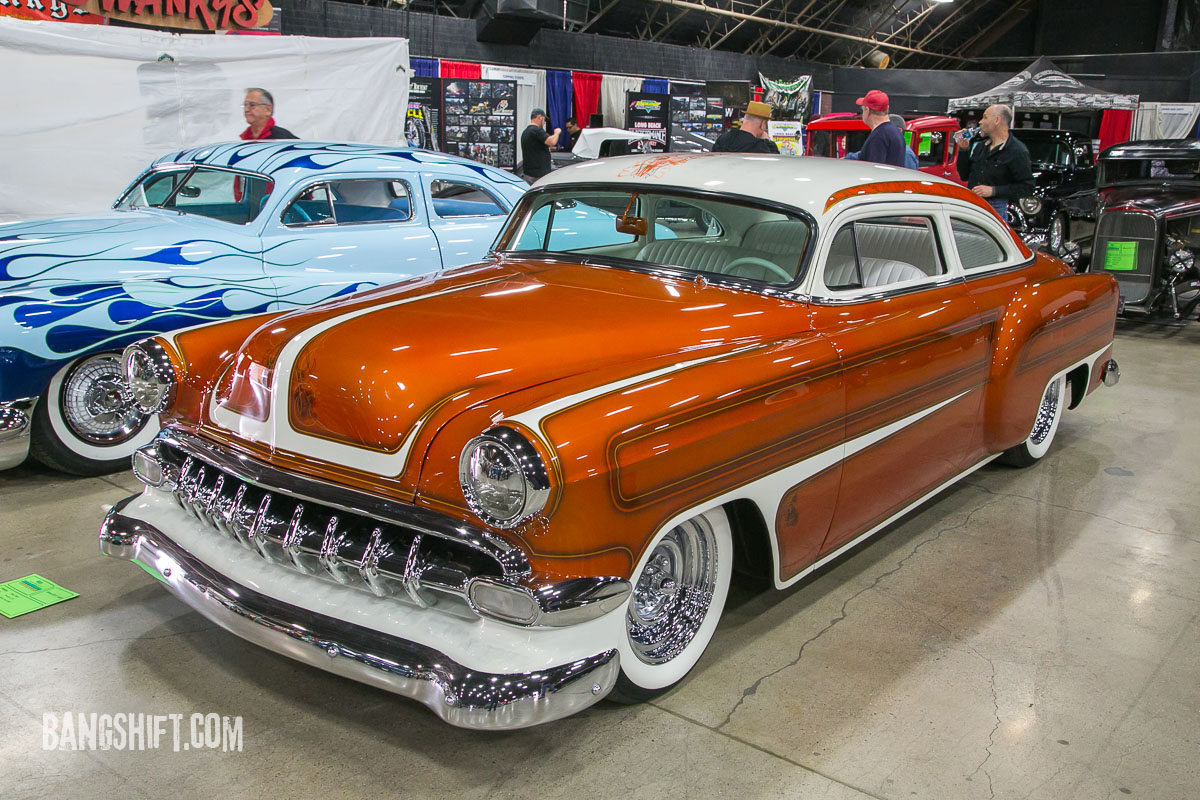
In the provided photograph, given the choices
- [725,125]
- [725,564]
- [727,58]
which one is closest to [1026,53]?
[727,58]

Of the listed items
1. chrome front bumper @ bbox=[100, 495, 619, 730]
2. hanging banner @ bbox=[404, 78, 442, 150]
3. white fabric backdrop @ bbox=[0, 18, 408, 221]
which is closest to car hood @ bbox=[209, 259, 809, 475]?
chrome front bumper @ bbox=[100, 495, 619, 730]

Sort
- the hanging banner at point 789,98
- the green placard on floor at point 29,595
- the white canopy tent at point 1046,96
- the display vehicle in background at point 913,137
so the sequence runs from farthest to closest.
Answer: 1. the hanging banner at point 789,98
2. the white canopy tent at point 1046,96
3. the display vehicle in background at point 913,137
4. the green placard on floor at point 29,595

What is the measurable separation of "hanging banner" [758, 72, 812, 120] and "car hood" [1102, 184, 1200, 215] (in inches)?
462

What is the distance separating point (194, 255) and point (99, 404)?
81 centimetres

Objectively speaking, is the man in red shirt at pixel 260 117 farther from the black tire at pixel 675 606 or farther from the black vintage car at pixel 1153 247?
the black vintage car at pixel 1153 247

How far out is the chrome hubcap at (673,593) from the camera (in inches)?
101

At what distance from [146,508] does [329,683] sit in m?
0.75

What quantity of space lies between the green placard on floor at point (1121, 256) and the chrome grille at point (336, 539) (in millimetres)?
7270

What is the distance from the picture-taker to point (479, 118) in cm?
1174

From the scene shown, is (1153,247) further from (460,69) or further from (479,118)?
(460,69)

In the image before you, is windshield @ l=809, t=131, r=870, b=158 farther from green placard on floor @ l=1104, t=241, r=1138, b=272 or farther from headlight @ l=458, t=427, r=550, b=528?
headlight @ l=458, t=427, r=550, b=528

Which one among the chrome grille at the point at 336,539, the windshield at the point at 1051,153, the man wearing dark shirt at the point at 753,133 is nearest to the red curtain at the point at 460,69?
the windshield at the point at 1051,153

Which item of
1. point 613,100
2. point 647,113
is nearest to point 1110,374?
point 647,113

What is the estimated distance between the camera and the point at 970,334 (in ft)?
11.5
